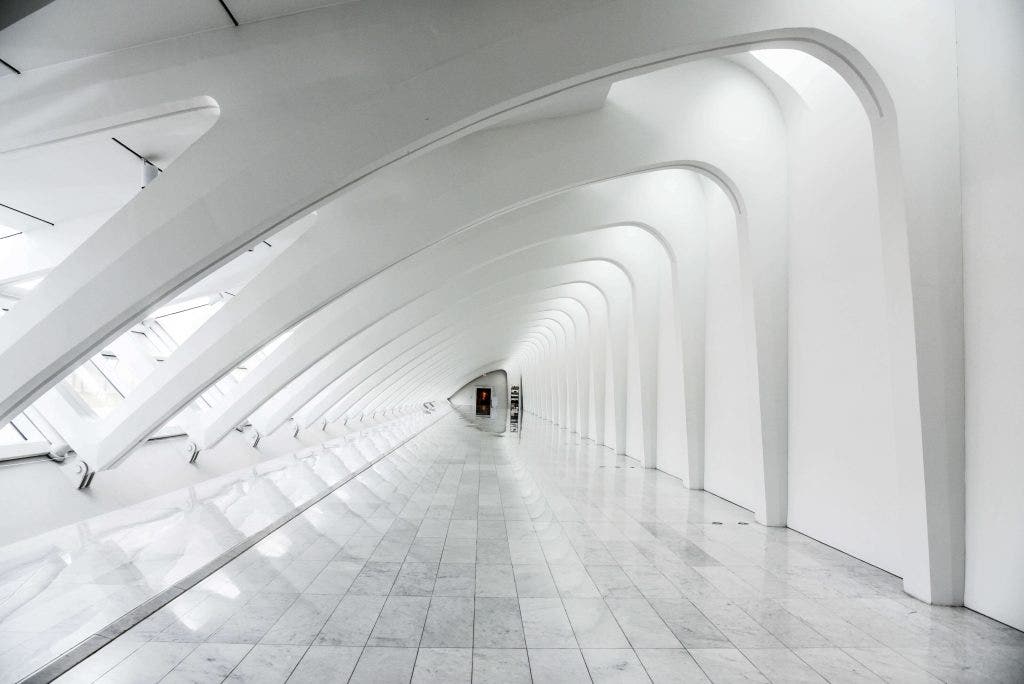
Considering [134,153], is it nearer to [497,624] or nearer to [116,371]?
[497,624]

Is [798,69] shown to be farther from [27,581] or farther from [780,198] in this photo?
[27,581]

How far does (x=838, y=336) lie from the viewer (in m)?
8.13

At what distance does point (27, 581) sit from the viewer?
21.0 feet

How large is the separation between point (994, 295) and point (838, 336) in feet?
8.21

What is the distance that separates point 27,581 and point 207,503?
4663mm

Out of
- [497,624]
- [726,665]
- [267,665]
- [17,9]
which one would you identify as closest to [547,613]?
[497,624]

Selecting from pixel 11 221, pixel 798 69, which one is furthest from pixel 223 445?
pixel 798 69

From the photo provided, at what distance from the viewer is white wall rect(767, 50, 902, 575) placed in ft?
24.2

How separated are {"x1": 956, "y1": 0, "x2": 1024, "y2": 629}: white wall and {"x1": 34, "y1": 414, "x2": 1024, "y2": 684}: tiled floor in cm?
55

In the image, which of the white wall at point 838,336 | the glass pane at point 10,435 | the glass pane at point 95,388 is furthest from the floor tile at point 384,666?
the glass pane at point 95,388

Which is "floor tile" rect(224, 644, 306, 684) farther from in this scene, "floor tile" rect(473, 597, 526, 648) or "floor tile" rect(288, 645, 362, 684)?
"floor tile" rect(473, 597, 526, 648)

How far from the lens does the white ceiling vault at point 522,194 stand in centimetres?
575

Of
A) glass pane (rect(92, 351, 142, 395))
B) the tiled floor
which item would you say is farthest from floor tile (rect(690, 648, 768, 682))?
glass pane (rect(92, 351, 142, 395))

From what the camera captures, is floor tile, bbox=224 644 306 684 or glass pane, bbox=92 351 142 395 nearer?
floor tile, bbox=224 644 306 684
